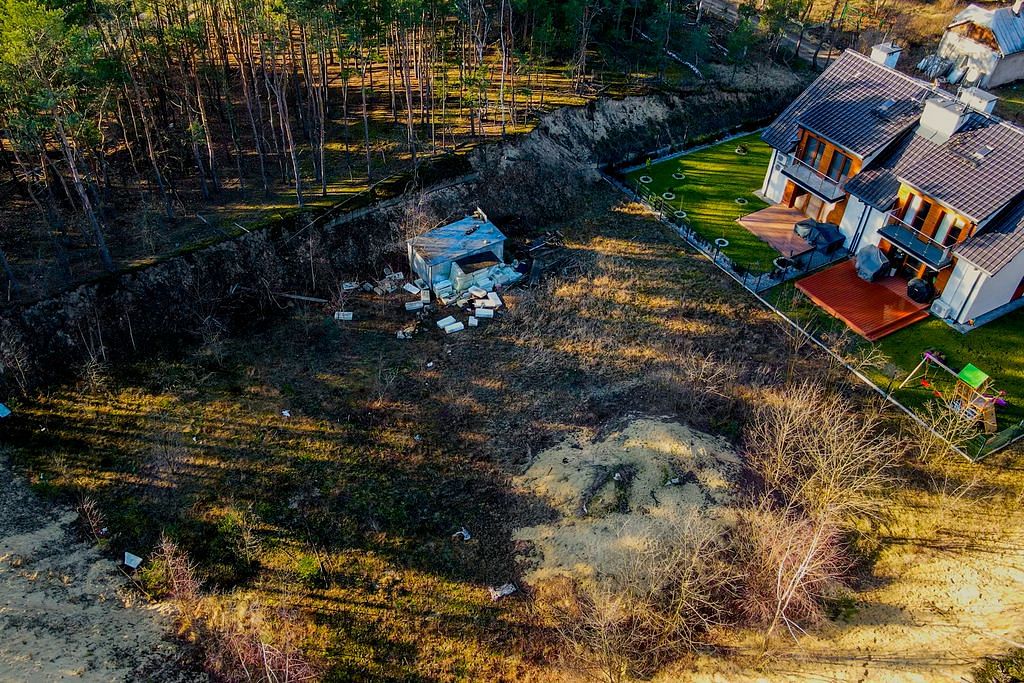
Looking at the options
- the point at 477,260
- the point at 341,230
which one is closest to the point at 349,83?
the point at 341,230

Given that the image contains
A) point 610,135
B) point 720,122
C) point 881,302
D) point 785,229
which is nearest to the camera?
point 881,302

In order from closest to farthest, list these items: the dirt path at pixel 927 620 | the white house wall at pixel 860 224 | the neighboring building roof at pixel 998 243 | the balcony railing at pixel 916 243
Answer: the dirt path at pixel 927 620
the neighboring building roof at pixel 998 243
the balcony railing at pixel 916 243
the white house wall at pixel 860 224

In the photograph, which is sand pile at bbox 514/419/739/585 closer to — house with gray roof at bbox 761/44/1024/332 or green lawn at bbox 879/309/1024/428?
green lawn at bbox 879/309/1024/428

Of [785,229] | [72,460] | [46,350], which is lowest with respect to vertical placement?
[72,460]

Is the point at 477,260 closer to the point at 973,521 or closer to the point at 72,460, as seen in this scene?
the point at 72,460

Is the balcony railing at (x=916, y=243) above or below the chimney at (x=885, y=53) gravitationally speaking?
below

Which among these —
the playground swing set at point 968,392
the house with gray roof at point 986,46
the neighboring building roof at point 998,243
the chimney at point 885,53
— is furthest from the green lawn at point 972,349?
the house with gray roof at point 986,46

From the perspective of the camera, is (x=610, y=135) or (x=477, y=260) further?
(x=610, y=135)

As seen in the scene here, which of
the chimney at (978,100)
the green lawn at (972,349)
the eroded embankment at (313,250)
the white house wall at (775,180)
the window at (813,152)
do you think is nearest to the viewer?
the eroded embankment at (313,250)

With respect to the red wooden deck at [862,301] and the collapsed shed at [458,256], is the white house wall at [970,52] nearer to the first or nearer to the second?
the red wooden deck at [862,301]
